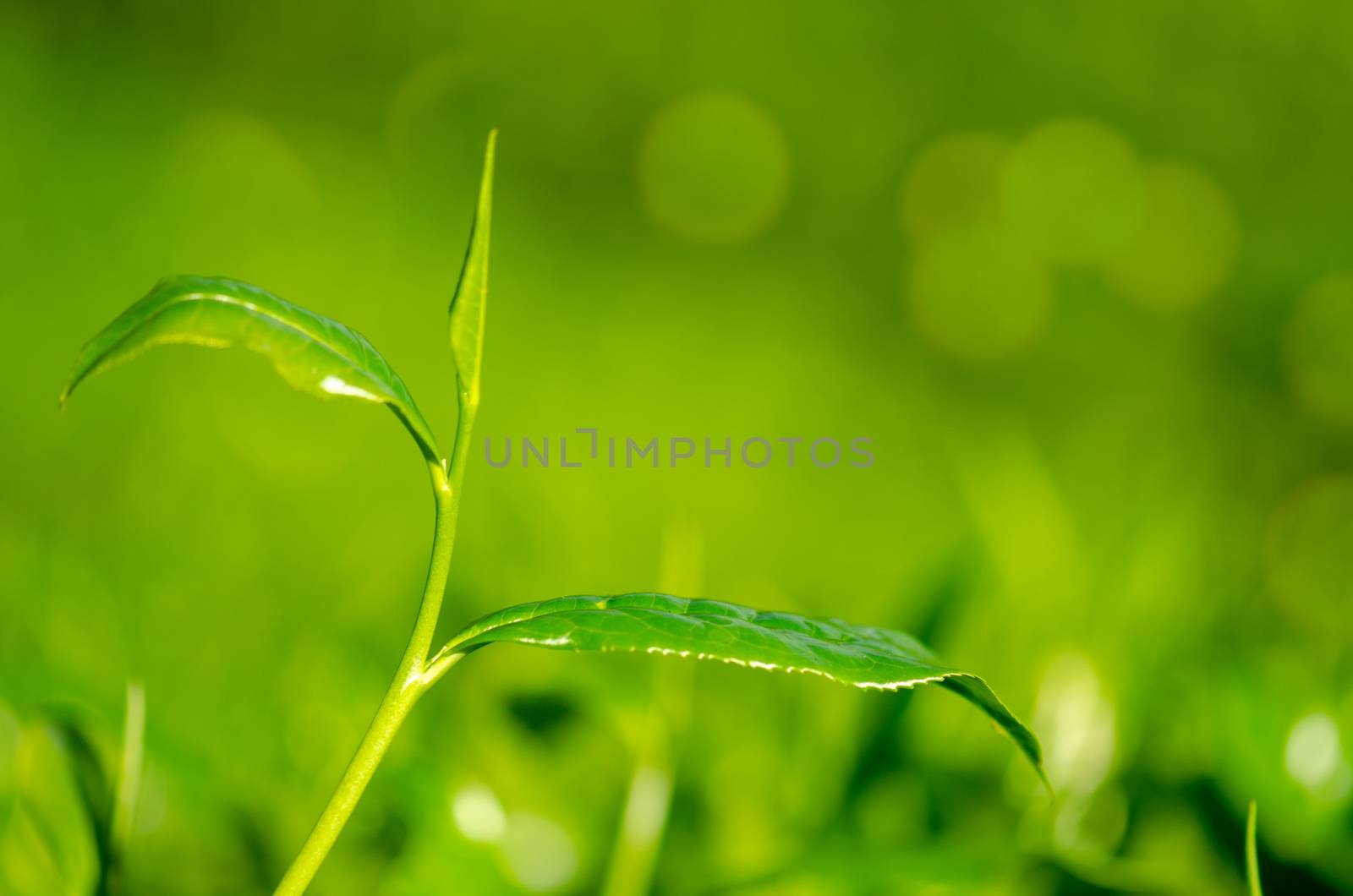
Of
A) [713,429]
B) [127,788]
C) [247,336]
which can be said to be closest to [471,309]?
[247,336]

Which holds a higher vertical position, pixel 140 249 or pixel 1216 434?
pixel 140 249

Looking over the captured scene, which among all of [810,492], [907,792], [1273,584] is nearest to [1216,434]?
[1273,584]

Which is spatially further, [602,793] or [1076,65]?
[1076,65]

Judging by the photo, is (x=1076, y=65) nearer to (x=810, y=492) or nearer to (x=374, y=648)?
(x=810, y=492)

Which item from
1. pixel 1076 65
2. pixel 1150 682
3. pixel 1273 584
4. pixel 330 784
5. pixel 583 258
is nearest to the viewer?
pixel 330 784

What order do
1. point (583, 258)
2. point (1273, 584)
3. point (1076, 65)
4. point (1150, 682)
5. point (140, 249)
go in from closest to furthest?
point (1150, 682), point (1273, 584), point (140, 249), point (583, 258), point (1076, 65)

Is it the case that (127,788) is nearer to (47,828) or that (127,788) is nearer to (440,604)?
(47,828)

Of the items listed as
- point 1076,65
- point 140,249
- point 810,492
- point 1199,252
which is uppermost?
point 1076,65
